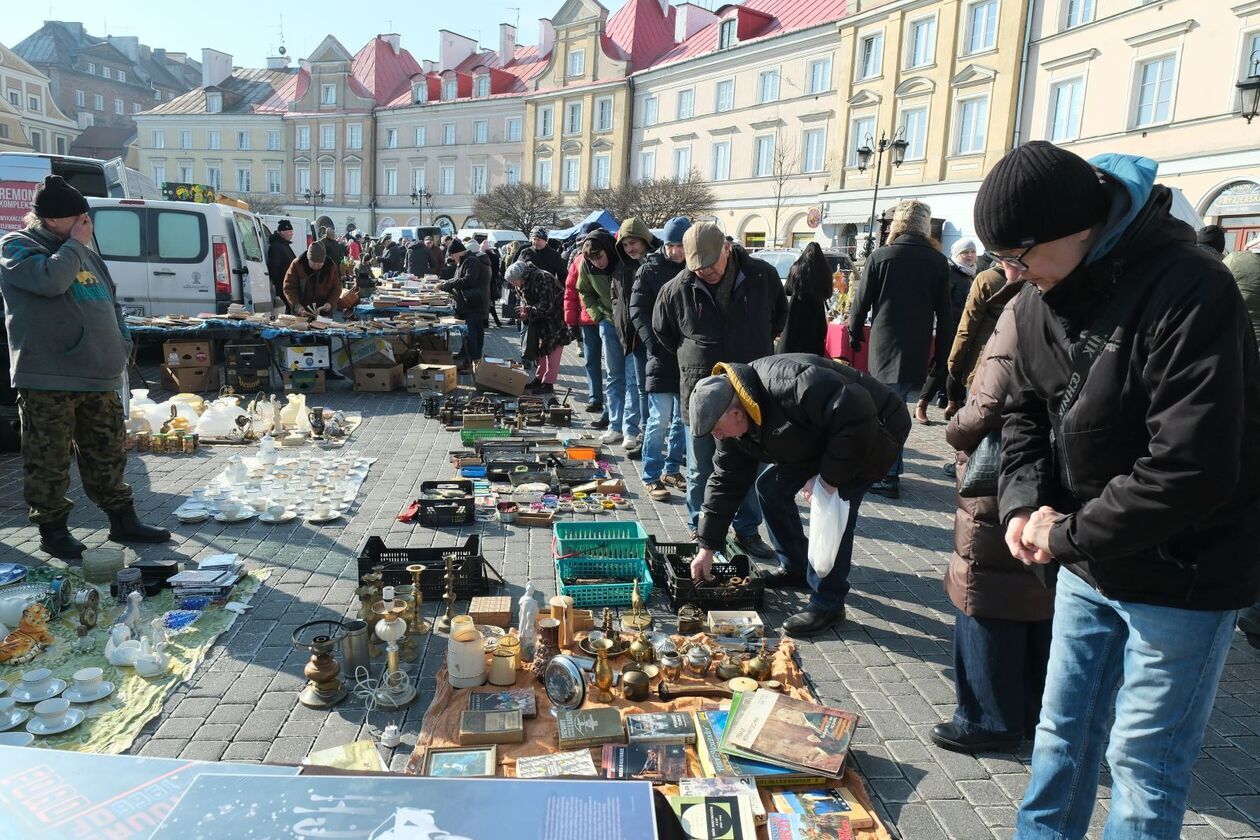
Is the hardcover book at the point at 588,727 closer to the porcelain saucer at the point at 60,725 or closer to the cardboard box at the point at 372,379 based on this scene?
the porcelain saucer at the point at 60,725

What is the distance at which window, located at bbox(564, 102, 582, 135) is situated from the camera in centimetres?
4147

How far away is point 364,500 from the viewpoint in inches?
237

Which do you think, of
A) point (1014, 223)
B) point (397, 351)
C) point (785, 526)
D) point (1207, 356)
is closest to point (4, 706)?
point (785, 526)

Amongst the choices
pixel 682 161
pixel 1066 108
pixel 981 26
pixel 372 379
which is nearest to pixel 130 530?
pixel 372 379

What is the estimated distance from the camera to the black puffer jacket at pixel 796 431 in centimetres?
341

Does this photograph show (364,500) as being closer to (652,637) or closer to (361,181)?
(652,637)

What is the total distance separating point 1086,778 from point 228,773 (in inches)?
82.3

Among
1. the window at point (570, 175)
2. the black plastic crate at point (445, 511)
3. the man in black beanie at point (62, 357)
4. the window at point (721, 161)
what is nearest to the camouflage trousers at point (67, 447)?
the man in black beanie at point (62, 357)

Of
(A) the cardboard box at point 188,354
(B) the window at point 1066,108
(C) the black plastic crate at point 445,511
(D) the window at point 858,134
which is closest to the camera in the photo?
(C) the black plastic crate at point 445,511

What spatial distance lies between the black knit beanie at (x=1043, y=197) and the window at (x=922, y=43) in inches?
1094

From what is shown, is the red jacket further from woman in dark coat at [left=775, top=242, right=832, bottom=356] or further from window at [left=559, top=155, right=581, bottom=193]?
window at [left=559, top=155, right=581, bottom=193]

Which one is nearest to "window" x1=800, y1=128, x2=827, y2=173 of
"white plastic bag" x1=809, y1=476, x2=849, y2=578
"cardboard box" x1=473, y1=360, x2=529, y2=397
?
"cardboard box" x1=473, y1=360, x2=529, y2=397

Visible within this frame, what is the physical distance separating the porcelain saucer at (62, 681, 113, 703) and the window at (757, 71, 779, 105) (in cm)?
3351

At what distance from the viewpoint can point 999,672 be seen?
3.03 meters
